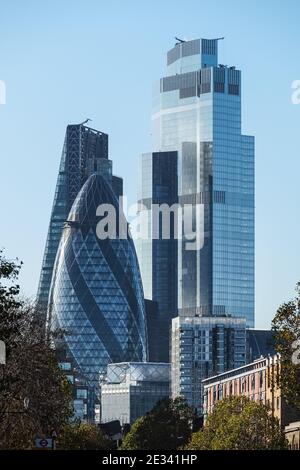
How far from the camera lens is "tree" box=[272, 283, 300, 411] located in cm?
11588

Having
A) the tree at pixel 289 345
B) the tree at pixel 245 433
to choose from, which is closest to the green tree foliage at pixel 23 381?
the tree at pixel 289 345

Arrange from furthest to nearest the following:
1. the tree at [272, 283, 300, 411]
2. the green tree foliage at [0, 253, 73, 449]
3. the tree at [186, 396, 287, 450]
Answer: the tree at [186, 396, 287, 450] < the tree at [272, 283, 300, 411] < the green tree foliage at [0, 253, 73, 449]

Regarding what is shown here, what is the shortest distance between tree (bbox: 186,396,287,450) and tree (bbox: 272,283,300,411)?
3470 cm

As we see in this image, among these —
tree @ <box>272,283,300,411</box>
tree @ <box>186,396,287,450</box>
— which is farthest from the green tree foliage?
tree @ <box>186,396,287,450</box>

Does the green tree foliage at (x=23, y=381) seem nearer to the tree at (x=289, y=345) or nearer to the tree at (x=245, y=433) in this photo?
the tree at (x=289, y=345)

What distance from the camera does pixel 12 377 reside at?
9238 cm

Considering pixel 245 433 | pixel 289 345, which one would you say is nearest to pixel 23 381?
pixel 289 345

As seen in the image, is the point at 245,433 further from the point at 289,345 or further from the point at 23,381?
the point at 23,381

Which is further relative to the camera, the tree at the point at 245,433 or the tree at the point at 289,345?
the tree at the point at 245,433

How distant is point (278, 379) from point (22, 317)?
26.9 metres

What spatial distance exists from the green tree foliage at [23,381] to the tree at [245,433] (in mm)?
55286

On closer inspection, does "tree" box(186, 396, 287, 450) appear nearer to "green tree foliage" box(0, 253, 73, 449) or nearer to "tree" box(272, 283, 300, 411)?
"tree" box(272, 283, 300, 411)

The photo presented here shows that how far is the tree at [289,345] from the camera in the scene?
380 feet
